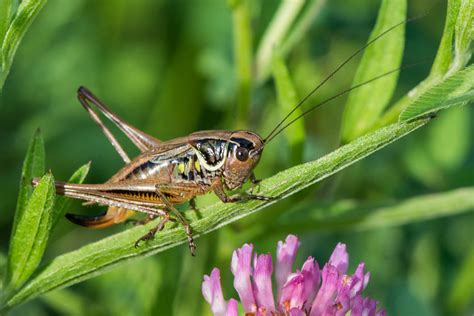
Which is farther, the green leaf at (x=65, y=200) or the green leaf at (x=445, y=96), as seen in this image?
the green leaf at (x=65, y=200)

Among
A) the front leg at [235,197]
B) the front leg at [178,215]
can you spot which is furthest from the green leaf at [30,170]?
the front leg at [235,197]

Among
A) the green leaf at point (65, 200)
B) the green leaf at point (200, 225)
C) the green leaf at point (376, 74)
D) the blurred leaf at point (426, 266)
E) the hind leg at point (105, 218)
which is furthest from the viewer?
the blurred leaf at point (426, 266)

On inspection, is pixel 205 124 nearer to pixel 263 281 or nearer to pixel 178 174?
pixel 178 174

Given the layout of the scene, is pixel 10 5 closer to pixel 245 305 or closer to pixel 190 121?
pixel 245 305

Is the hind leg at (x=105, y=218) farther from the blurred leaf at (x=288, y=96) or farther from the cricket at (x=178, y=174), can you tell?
the blurred leaf at (x=288, y=96)

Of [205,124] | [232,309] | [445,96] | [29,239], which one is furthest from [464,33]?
[205,124]
